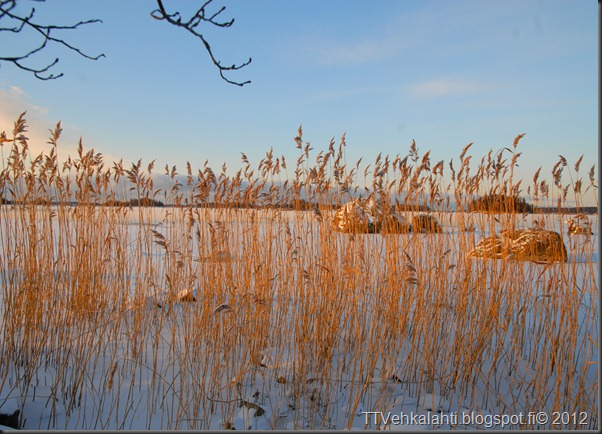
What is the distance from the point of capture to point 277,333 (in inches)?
99.0

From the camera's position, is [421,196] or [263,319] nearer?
[263,319]

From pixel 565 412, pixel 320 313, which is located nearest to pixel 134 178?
pixel 320 313

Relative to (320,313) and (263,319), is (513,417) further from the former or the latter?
(263,319)

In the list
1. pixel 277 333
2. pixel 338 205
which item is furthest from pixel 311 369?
pixel 338 205

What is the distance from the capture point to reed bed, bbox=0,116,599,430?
1909 millimetres

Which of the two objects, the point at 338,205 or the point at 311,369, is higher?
the point at 338,205

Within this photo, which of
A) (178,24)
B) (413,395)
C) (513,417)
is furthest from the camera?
(413,395)

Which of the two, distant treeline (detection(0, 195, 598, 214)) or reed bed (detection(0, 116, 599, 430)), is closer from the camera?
reed bed (detection(0, 116, 599, 430))

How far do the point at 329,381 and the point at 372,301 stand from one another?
82 cm

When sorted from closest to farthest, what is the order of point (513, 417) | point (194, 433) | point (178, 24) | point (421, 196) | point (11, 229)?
point (178, 24)
point (194, 433)
point (513, 417)
point (11, 229)
point (421, 196)

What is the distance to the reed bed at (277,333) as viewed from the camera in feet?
6.26

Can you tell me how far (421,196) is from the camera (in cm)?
280

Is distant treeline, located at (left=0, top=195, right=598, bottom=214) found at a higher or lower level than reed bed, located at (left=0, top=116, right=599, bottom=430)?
higher

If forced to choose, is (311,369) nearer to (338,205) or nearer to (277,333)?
(277,333)
